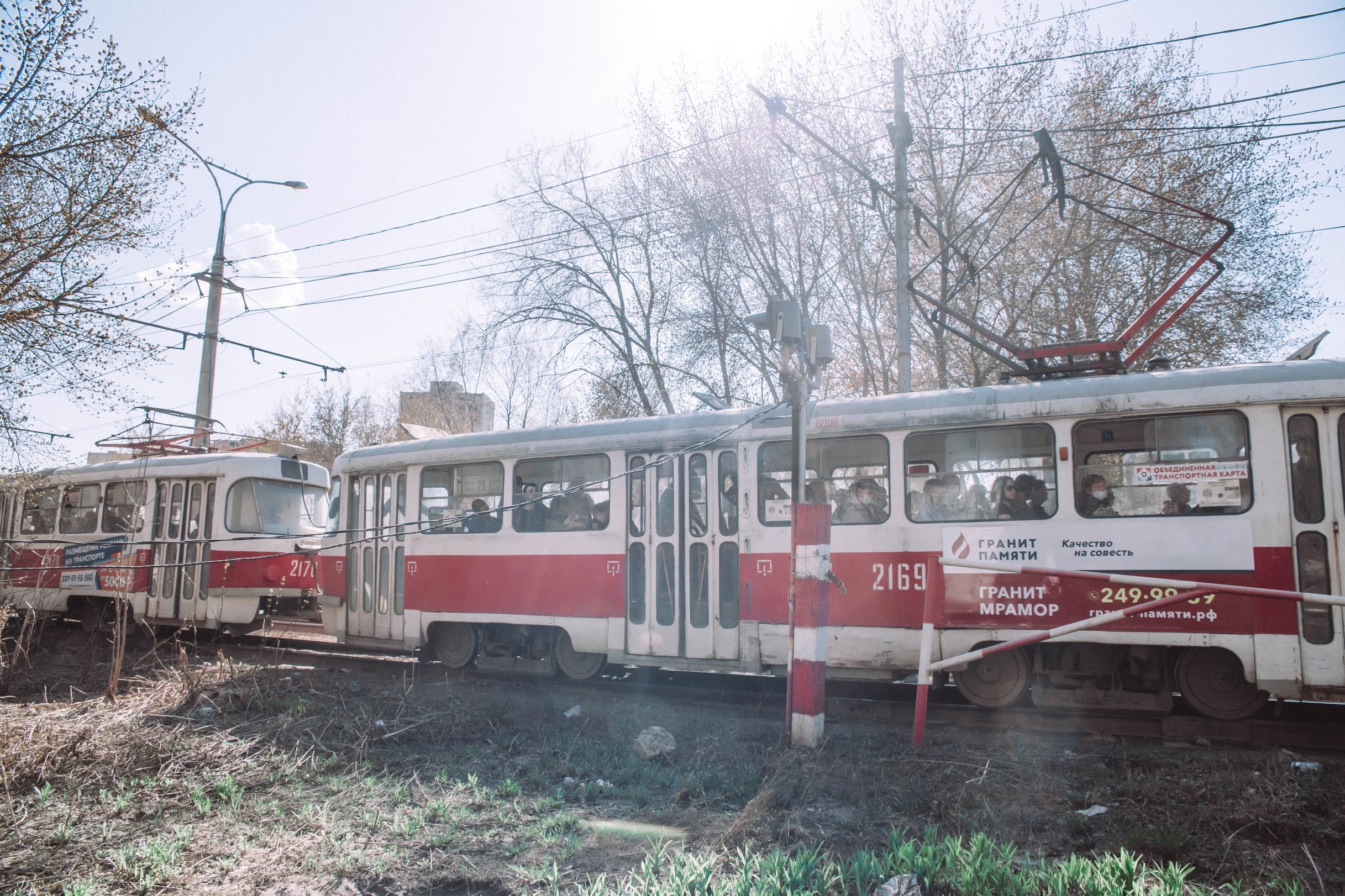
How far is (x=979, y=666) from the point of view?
7.54 meters

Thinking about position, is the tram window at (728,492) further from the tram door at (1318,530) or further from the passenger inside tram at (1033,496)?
the tram door at (1318,530)

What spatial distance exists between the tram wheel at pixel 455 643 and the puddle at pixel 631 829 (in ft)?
17.9

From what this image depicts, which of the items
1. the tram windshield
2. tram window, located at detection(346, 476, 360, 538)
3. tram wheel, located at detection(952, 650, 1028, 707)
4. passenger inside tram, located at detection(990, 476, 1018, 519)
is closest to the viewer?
passenger inside tram, located at detection(990, 476, 1018, 519)

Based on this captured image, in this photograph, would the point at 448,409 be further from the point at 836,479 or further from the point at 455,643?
the point at 836,479

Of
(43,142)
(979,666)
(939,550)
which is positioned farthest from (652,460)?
(43,142)

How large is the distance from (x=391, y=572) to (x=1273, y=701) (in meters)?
9.65

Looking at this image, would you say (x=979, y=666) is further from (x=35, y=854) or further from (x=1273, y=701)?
(x=35, y=854)

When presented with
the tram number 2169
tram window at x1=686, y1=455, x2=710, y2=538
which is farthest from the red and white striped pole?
tram window at x1=686, y1=455, x2=710, y2=538

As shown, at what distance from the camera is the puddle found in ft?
15.7

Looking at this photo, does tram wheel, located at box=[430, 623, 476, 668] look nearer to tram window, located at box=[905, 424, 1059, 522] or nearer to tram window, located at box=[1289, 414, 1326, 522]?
tram window, located at box=[905, 424, 1059, 522]

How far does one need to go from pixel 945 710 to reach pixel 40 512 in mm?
15889

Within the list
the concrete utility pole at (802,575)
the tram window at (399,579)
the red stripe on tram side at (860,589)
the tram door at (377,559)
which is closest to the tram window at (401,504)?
the tram door at (377,559)

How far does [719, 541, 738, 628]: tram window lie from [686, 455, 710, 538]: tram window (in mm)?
323

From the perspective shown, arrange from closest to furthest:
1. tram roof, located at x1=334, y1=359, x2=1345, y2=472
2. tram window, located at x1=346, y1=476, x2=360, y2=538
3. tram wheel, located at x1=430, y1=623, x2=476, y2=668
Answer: tram roof, located at x1=334, y1=359, x2=1345, y2=472, tram wheel, located at x1=430, y1=623, x2=476, y2=668, tram window, located at x1=346, y1=476, x2=360, y2=538
